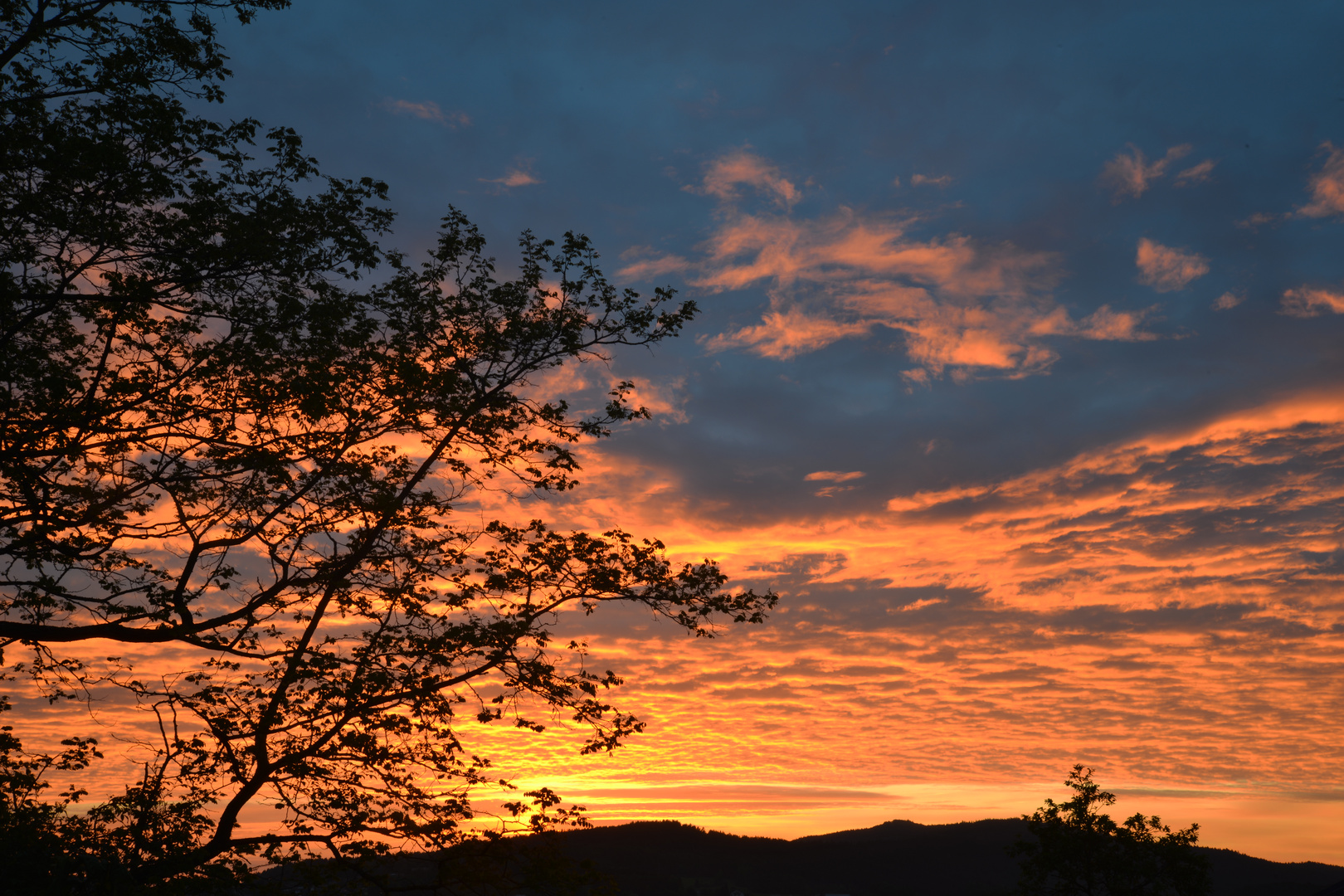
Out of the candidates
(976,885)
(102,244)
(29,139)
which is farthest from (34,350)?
(976,885)

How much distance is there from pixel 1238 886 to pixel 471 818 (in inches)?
8369

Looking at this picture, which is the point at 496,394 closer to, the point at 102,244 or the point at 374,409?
the point at 374,409

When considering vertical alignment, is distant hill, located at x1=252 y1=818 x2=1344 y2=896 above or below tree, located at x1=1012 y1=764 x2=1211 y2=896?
below

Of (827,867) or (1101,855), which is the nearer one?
(1101,855)

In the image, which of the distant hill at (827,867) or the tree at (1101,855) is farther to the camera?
the distant hill at (827,867)

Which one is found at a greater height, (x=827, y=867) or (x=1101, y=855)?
(x=1101, y=855)

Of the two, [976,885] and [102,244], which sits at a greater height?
[102,244]

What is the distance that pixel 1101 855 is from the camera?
32.9m

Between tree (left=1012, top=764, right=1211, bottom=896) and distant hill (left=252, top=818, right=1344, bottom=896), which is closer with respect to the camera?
tree (left=1012, top=764, right=1211, bottom=896)

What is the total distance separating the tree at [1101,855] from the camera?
3203cm

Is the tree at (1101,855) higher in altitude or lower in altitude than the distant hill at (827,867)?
higher

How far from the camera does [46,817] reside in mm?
14898

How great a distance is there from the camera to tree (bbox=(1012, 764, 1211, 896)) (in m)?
32.0

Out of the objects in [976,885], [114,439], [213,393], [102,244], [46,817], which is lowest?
[976,885]
